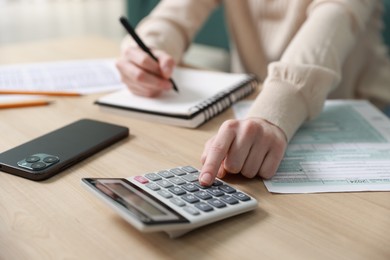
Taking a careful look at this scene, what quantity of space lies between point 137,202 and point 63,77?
23.6 inches

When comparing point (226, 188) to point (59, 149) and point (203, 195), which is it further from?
point (59, 149)

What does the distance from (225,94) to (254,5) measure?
43cm

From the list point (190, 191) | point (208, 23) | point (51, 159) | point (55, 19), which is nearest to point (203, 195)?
point (190, 191)

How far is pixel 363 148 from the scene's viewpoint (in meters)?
0.67

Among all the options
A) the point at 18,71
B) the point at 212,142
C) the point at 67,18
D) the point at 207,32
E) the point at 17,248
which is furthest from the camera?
the point at 67,18

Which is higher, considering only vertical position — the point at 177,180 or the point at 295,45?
the point at 295,45

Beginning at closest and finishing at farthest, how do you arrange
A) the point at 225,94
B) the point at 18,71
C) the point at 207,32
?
the point at 225,94 < the point at 18,71 < the point at 207,32

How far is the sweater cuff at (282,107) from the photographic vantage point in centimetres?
67

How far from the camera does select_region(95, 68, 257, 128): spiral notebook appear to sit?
766 mm

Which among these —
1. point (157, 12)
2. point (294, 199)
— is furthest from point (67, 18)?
point (294, 199)

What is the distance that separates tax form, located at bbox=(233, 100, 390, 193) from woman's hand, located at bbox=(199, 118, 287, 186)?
0.02 meters

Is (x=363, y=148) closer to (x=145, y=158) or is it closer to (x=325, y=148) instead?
(x=325, y=148)

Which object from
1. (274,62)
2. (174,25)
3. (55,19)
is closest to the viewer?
(274,62)

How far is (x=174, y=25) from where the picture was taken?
3.64 ft
